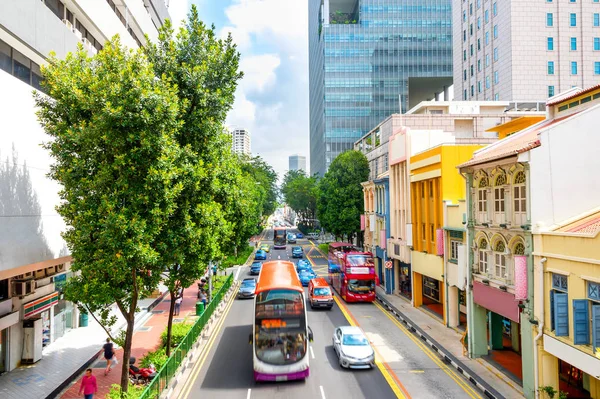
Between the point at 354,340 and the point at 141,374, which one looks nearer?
the point at 141,374

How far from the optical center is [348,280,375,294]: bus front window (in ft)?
112

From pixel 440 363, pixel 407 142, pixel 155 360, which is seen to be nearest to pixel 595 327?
pixel 440 363

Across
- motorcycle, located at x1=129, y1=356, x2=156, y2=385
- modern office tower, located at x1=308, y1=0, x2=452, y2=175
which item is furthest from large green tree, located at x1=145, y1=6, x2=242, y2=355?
modern office tower, located at x1=308, y1=0, x2=452, y2=175

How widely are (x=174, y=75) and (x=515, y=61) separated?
175 feet

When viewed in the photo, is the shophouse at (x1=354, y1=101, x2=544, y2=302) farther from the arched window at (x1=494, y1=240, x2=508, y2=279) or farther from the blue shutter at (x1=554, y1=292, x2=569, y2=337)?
the blue shutter at (x1=554, y1=292, x2=569, y2=337)

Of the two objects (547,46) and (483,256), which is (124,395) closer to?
(483,256)

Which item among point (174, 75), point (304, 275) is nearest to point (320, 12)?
point (304, 275)

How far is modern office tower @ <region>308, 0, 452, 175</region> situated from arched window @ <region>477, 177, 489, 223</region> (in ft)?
280

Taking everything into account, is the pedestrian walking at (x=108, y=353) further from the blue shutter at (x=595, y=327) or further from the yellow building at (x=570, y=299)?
the blue shutter at (x=595, y=327)

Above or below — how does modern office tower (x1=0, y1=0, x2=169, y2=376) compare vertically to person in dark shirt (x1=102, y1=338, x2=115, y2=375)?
above

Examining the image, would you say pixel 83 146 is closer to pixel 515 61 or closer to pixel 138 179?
pixel 138 179

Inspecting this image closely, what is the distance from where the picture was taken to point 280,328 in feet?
57.2

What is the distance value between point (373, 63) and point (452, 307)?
296ft

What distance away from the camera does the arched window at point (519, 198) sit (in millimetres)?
17403
